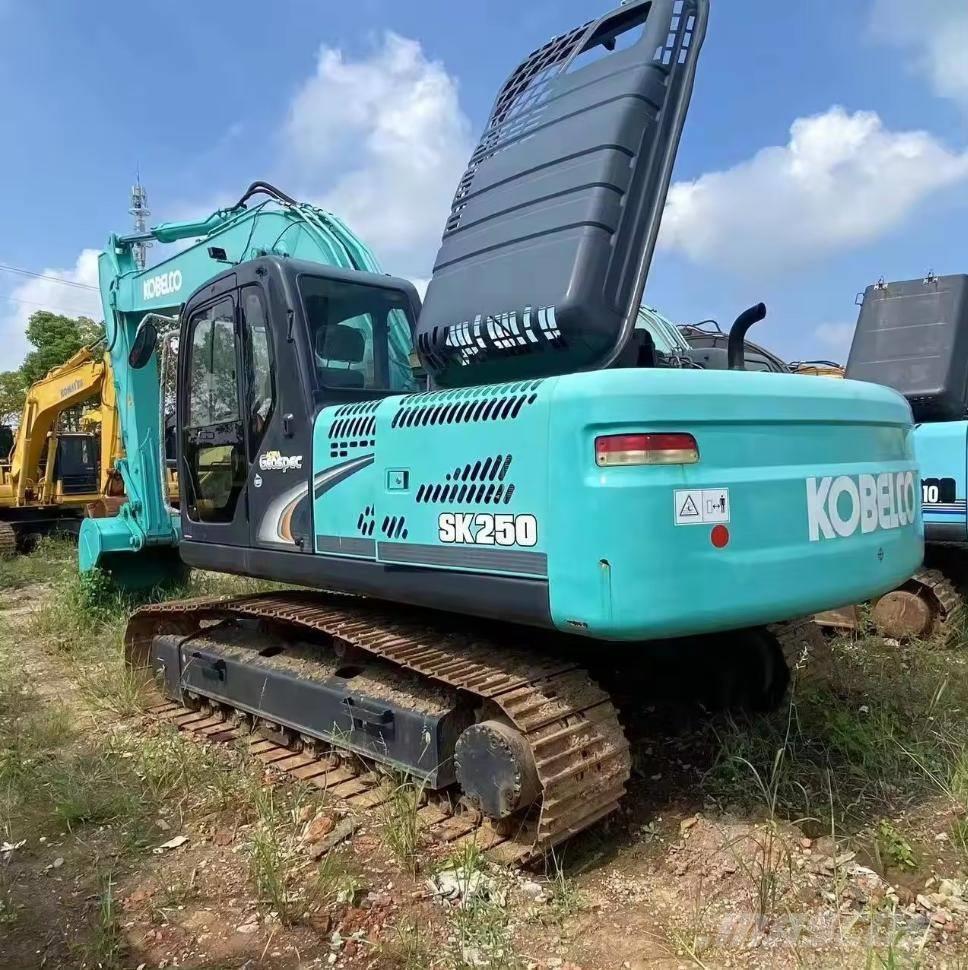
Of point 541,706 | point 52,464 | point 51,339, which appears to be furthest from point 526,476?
point 51,339

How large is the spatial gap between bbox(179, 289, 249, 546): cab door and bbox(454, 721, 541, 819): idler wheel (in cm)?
171

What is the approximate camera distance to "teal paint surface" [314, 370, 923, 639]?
8.28ft

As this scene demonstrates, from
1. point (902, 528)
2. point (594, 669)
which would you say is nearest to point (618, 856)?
point (594, 669)

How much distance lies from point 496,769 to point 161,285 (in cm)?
459

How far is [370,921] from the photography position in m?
2.67

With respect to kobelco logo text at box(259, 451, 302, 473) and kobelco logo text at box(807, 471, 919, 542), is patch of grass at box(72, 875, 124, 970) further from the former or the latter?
Result: kobelco logo text at box(807, 471, 919, 542)

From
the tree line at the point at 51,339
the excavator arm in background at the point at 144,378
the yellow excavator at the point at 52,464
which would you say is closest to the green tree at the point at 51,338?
the tree line at the point at 51,339

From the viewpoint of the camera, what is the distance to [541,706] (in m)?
2.94

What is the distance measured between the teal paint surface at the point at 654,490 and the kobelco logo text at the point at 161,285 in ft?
10.9

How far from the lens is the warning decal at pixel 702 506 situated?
8.34 feet

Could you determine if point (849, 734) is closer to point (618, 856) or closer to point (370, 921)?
point (618, 856)

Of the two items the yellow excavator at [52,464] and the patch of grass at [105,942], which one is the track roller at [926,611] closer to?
the patch of grass at [105,942]

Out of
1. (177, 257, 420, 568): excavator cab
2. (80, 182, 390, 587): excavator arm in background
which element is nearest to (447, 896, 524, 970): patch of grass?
(177, 257, 420, 568): excavator cab

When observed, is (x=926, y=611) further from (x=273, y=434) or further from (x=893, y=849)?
(x=273, y=434)
